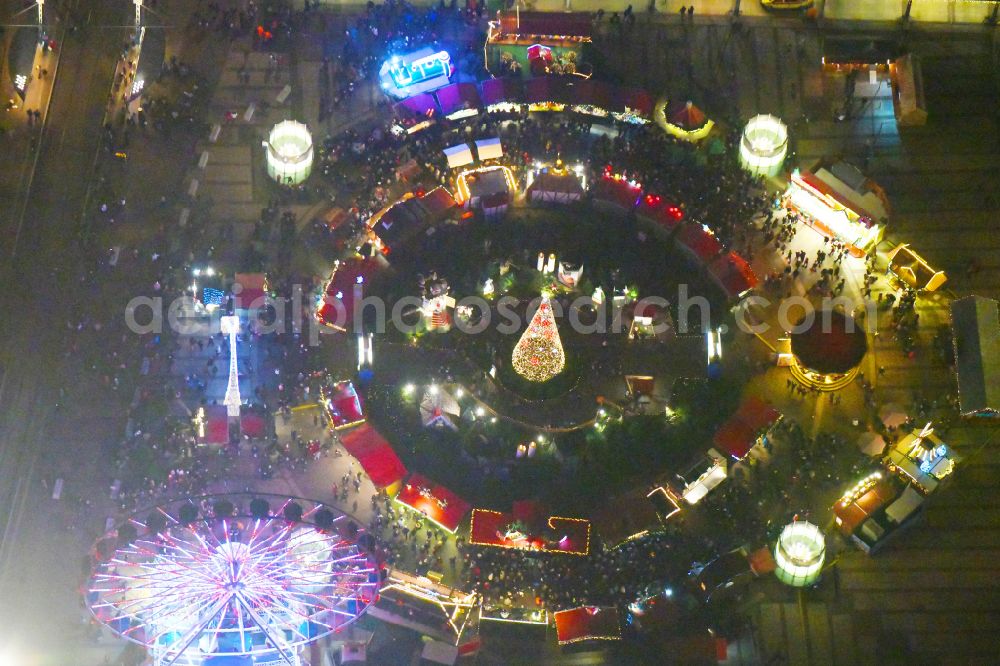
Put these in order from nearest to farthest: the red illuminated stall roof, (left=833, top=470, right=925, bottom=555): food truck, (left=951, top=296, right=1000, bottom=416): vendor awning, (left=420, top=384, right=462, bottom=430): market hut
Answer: (left=833, top=470, right=925, bottom=555): food truck
(left=951, top=296, right=1000, bottom=416): vendor awning
(left=420, top=384, right=462, bottom=430): market hut
the red illuminated stall roof

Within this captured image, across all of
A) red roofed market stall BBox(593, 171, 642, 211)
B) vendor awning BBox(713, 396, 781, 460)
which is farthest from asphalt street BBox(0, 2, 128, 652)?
vendor awning BBox(713, 396, 781, 460)

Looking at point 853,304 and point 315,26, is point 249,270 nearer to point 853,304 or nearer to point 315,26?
point 315,26

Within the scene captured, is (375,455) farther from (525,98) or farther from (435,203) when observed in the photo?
(525,98)

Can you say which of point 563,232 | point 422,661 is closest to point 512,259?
point 563,232

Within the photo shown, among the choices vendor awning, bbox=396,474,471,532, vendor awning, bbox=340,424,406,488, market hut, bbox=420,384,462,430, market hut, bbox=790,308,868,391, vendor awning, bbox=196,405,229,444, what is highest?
market hut, bbox=790,308,868,391

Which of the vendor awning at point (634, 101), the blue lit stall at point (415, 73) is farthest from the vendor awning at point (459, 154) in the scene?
the vendor awning at point (634, 101)

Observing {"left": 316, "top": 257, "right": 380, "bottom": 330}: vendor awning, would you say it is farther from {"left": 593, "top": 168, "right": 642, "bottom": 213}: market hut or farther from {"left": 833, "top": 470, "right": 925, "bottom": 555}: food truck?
{"left": 833, "top": 470, "right": 925, "bottom": 555}: food truck
